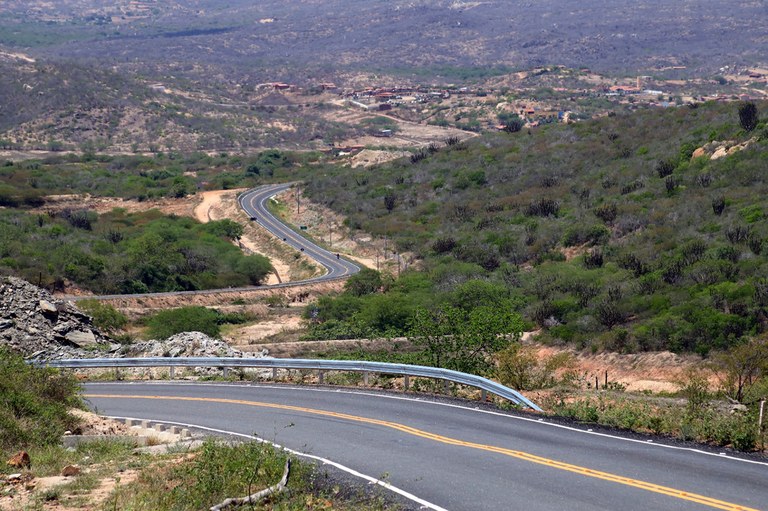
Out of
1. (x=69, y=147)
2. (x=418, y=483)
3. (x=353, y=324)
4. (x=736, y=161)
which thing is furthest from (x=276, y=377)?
(x=69, y=147)

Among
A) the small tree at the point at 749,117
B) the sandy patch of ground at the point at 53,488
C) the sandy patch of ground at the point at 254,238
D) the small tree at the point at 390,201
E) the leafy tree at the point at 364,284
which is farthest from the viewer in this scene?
the small tree at the point at 390,201

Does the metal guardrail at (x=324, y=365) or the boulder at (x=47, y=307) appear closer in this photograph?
the metal guardrail at (x=324, y=365)

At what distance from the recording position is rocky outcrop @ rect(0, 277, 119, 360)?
3238 cm

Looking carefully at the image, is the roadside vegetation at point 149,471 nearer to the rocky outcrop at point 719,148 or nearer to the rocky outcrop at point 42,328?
the rocky outcrop at point 42,328

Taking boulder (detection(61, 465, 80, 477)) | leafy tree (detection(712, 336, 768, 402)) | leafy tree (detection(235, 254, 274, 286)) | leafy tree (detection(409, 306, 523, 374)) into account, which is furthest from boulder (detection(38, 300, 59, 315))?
leafy tree (detection(235, 254, 274, 286))

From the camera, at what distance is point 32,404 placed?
17.0 metres

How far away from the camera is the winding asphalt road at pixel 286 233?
216 feet

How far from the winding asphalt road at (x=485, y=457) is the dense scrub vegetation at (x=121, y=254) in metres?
34.9

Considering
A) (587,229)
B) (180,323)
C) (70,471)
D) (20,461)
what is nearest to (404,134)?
(587,229)

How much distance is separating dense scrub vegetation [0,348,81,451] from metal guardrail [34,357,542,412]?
2.17m

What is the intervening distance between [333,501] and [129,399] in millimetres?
14046

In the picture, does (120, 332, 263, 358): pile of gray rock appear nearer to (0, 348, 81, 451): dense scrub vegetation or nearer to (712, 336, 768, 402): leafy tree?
(0, 348, 81, 451): dense scrub vegetation

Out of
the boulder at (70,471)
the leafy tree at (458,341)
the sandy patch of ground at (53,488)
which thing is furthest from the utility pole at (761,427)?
the boulder at (70,471)

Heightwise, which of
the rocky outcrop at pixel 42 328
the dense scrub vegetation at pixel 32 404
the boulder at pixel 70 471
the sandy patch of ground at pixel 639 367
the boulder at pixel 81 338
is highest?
the boulder at pixel 70 471
